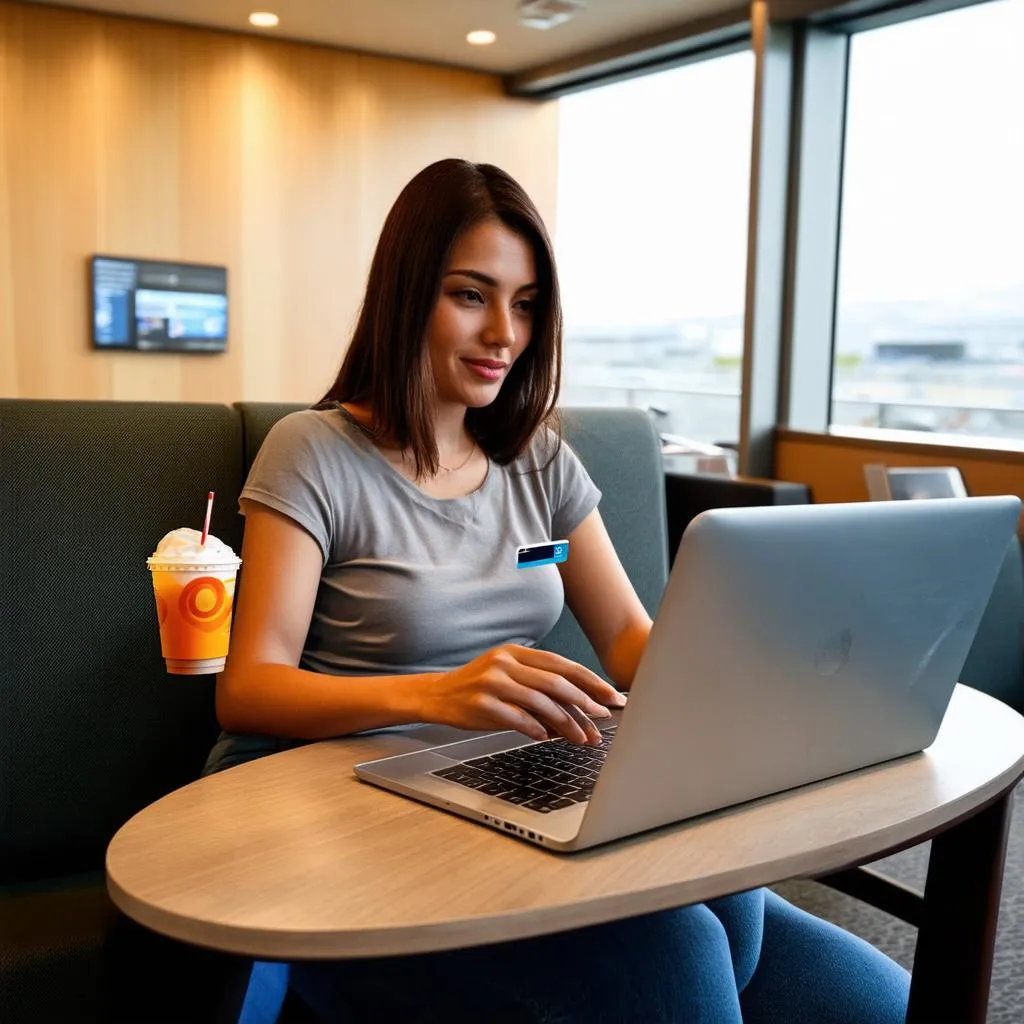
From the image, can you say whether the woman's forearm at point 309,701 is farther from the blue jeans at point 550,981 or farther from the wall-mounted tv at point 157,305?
the wall-mounted tv at point 157,305

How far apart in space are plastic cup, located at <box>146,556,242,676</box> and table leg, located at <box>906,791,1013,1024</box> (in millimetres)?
823

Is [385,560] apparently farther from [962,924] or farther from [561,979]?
[962,924]

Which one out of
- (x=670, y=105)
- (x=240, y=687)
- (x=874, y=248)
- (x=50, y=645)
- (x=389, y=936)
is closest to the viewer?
(x=389, y=936)

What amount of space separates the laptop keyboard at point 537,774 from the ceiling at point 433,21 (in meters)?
4.92

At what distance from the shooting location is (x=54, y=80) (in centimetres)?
567

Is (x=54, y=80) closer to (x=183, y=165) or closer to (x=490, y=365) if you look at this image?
(x=183, y=165)

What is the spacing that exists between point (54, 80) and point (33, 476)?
4785mm

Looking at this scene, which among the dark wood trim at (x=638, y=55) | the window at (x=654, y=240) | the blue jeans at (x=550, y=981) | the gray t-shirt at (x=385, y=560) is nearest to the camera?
the blue jeans at (x=550, y=981)

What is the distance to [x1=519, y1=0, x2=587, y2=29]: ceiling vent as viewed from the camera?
5.23m

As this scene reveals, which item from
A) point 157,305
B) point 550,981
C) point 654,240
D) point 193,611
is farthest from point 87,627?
point 654,240

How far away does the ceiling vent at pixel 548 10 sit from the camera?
5.23 metres

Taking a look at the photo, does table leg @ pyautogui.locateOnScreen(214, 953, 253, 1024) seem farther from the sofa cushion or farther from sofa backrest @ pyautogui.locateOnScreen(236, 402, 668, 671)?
sofa backrest @ pyautogui.locateOnScreen(236, 402, 668, 671)

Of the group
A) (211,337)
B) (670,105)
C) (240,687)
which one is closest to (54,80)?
(211,337)

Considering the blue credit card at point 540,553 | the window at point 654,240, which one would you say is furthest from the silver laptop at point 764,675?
the window at point 654,240
